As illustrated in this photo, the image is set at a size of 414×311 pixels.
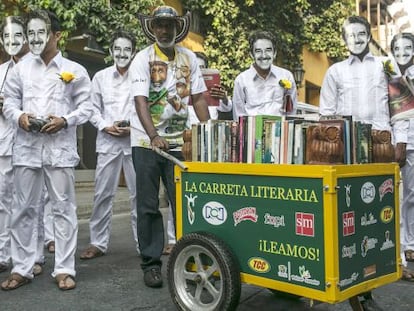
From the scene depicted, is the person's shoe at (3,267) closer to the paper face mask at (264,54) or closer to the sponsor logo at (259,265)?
the sponsor logo at (259,265)

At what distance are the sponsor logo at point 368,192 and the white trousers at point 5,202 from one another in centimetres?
288

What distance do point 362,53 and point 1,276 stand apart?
337cm

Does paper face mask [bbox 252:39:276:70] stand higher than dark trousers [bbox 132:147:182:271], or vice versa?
paper face mask [bbox 252:39:276:70]

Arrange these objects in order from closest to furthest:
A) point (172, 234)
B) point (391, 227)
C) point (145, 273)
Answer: point (391, 227)
point (145, 273)
point (172, 234)

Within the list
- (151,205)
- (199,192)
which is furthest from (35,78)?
(199,192)

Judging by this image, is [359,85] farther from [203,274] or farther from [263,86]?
[203,274]

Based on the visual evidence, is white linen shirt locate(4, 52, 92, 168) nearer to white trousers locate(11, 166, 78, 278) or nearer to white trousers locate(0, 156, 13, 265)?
white trousers locate(11, 166, 78, 278)

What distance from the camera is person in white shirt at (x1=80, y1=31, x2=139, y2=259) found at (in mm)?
4816

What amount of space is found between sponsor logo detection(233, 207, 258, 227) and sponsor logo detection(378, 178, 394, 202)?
70 cm

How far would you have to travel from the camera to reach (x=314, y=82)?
61.0 ft

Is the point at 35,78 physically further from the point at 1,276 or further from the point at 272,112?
the point at 272,112

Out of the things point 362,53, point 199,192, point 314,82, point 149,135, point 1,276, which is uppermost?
point 314,82

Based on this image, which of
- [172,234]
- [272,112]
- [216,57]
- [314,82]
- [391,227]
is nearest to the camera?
[391,227]

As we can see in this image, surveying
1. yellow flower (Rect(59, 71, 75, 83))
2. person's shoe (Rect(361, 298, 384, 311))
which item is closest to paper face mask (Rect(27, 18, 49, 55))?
yellow flower (Rect(59, 71, 75, 83))
